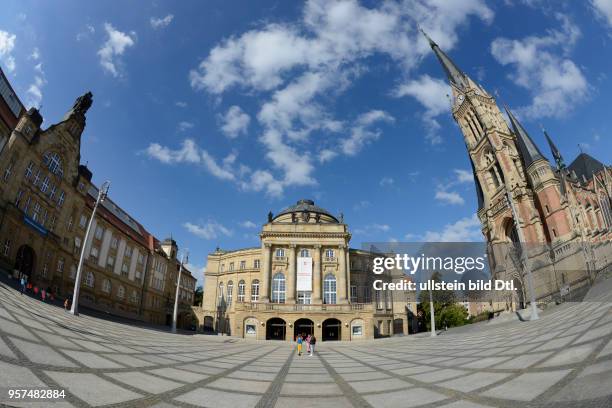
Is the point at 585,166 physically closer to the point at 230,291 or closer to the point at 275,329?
the point at 275,329

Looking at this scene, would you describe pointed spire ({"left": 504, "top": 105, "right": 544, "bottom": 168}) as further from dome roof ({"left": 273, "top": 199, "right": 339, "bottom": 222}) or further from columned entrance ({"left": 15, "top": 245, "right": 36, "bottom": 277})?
columned entrance ({"left": 15, "top": 245, "right": 36, "bottom": 277})

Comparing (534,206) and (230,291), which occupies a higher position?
(534,206)

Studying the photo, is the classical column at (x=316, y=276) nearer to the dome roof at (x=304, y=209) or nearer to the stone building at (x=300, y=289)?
the stone building at (x=300, y=289)

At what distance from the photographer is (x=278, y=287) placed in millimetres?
47688

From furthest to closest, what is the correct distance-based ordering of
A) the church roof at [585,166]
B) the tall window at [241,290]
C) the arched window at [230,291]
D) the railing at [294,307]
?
1. the church roof at [585,166]
2. the arched window at [230,291]
3. the tall window at [241,290]
4. the railing at [294,307]

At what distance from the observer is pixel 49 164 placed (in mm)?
35094

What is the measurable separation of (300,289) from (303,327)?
20.3 feet

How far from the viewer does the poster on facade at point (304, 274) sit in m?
46.5

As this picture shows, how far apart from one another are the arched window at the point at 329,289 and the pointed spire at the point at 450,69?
62.5 m

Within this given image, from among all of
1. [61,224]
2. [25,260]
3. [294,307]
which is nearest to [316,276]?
[294,307]

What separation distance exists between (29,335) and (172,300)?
6291 centimetres

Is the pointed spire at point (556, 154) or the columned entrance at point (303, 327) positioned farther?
the pointed spire at point (556, 154)

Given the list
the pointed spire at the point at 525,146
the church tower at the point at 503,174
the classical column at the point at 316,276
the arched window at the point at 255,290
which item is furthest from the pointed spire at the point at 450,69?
the arched window at the point at 255,290

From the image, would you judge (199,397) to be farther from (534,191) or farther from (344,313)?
(534,191)
